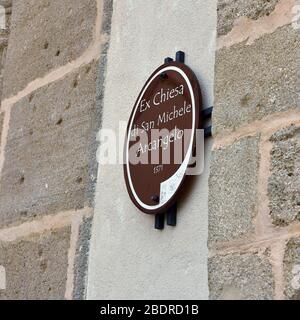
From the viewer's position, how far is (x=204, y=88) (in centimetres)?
156

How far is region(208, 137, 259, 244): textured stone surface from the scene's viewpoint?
1.22 meters

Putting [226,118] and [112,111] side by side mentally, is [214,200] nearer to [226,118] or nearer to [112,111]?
[226,118]

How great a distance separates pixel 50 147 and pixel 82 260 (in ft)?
1.29

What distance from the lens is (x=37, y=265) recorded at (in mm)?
1935

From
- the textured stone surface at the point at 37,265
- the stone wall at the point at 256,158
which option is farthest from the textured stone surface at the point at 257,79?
the textured stone surface at the point at 37,265

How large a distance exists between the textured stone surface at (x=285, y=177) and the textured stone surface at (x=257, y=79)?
5cm

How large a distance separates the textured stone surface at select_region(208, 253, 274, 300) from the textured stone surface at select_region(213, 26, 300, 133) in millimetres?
236

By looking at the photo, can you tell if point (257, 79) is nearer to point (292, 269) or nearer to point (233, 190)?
point (233, 190)

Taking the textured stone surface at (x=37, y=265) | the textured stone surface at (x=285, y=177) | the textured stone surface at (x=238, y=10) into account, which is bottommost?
the textured stone surface at (x=285, y=177)

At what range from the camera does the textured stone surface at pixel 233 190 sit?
4.01 ft

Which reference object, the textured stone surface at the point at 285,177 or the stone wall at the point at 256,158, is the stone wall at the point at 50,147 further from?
the textured stone surface at the point at 285,177
